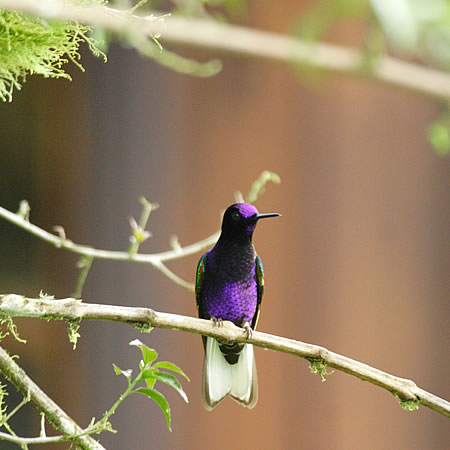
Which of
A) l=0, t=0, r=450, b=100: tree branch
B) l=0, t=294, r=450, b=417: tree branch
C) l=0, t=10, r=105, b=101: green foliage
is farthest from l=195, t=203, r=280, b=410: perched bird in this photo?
l=0, t=0, r=450, b=100: tree branch

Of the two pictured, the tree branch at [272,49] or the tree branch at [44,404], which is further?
the tree branch at [44,404]

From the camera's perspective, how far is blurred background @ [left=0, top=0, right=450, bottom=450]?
2.71m

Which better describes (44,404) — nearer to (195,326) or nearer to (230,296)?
(195,326)

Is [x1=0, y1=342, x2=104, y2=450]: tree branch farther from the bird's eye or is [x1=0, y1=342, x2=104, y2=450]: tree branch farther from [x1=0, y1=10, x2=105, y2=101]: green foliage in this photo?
the bird's eye

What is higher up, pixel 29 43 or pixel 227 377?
pixel 29 43

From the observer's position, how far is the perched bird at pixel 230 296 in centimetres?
165

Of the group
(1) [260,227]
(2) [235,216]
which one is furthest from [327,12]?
(1) [260,227]

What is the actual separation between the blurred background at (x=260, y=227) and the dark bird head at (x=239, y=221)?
38.5 inches

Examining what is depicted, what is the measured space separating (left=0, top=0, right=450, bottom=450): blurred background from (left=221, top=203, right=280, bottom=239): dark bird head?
978mm

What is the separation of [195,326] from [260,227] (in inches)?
69.0

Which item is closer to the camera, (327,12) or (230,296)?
(327,12)

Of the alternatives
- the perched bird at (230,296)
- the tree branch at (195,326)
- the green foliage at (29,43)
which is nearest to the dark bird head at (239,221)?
the perched bird at (230,296)

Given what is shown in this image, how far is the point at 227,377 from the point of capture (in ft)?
5.48

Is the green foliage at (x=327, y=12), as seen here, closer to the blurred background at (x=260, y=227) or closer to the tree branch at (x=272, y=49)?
the tree branch at (x=272, y=49)
